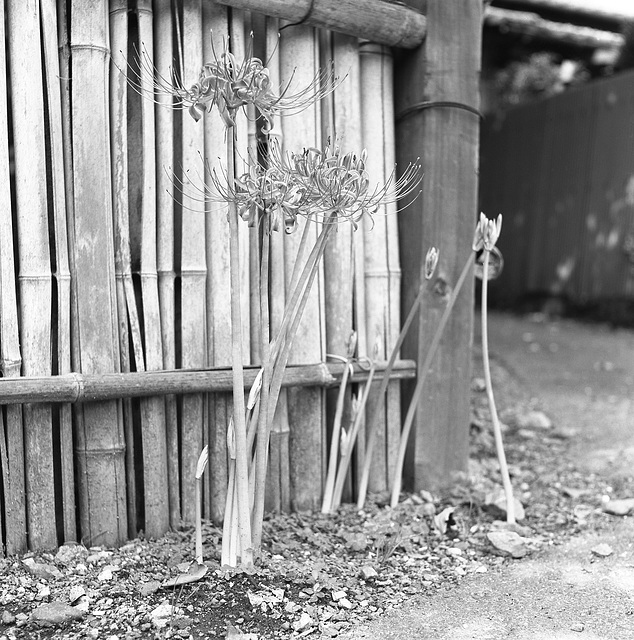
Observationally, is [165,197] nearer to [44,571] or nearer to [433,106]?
[433,106]

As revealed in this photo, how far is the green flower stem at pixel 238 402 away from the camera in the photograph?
2.48 metres

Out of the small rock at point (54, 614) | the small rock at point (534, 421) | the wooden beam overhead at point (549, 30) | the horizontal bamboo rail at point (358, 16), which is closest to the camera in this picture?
the small rock at point (54, 614)

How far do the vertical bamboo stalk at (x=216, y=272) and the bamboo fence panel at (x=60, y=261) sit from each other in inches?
21.5

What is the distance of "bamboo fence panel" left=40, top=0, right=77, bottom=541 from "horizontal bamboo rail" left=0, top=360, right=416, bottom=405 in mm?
113

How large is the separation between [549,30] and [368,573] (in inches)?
389

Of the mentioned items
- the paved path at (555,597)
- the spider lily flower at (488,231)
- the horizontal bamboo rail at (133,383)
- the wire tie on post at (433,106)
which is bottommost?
the paved path at (555,597)

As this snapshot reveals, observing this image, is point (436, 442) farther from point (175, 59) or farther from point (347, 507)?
point (175, 59)

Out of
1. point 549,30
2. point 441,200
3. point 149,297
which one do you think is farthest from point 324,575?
point 549,30

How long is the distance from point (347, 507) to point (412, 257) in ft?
3.86

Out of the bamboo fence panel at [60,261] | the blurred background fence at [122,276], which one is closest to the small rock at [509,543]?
the blurred background fence at [122,276]

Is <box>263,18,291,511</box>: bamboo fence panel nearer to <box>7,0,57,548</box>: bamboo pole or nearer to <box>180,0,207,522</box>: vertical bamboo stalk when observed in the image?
<box>180,0,207,522</box>: vertical bamboo stalk

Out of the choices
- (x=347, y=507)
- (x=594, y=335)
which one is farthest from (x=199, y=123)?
(x=594, y=335)

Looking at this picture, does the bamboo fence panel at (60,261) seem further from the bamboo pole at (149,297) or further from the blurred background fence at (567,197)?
the blurred background fence at (567,197)

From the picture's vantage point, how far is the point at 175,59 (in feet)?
9.55
